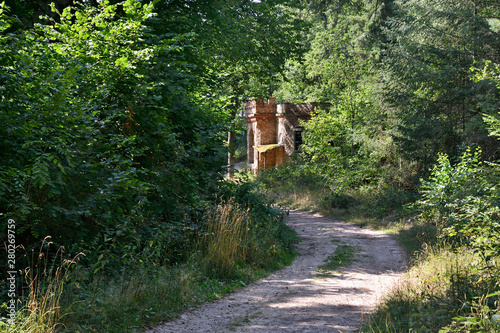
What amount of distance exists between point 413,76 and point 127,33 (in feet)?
43.0

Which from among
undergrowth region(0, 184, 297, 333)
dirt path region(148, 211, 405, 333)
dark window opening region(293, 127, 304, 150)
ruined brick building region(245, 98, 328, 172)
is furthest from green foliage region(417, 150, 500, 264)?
ruined brick building region(245, 98, 328, 172)

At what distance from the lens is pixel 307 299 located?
6.43 m

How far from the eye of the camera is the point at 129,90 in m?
6.37

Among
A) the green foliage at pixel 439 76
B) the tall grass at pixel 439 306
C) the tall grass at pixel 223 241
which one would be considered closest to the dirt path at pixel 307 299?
the tall grass at pixel 439 306

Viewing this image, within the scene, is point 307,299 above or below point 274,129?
below

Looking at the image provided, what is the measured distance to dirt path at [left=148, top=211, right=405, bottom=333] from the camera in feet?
17.1

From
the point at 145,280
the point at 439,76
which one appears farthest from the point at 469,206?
the point at 439,76

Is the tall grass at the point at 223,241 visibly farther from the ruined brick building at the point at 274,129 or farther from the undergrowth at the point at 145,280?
the ruined brick building at the point at 274,129

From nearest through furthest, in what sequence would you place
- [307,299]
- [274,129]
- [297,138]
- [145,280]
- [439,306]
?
[439,306] < [145,280] < [307,299] < [297,138] < [274,129]

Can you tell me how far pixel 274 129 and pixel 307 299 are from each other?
87.0ft

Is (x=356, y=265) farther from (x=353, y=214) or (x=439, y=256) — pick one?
(x=353, y=214)

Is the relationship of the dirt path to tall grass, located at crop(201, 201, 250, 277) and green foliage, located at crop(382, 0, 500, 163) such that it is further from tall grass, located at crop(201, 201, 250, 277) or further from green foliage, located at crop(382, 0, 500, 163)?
green foliage, located at crop(382, 0, 500, 163)

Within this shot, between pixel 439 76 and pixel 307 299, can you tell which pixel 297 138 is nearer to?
pixel 439 76

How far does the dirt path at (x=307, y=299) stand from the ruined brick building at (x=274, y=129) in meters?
20.6
